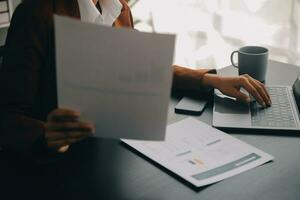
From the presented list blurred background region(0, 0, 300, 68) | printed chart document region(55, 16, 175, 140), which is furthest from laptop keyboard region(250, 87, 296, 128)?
blurred background region(0, 0, 300, 68)

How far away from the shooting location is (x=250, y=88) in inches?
48.3

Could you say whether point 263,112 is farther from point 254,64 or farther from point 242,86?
point 254,64

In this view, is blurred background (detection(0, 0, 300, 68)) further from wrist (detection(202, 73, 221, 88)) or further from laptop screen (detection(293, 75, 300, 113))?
laptop screen (detection(293, 75, 300, 113))

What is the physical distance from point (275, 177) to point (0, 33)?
1.37 meters

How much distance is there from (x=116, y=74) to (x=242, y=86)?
20.0 inches

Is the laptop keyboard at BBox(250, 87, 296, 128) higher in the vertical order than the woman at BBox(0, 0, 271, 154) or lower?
lower

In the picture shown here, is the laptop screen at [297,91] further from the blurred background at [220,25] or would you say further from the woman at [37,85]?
the blurred background at [220,25]

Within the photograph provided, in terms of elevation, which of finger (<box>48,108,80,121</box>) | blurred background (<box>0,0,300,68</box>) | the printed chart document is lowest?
blurred background (<box>0,0,300,68</box>)

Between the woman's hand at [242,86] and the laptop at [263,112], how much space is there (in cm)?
2

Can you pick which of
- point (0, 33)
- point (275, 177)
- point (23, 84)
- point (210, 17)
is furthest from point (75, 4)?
point (210, 17)

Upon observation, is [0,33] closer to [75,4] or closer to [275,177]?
[75,4]

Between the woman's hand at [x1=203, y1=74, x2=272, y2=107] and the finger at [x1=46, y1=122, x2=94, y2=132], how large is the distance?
489 mm

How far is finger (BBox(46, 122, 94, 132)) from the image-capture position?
90cm

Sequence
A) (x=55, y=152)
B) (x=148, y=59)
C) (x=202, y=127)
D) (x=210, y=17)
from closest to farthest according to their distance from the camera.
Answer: (x=148, y=59), (x=55, y=152), (x=202, y=127), (x=210, y=17)
